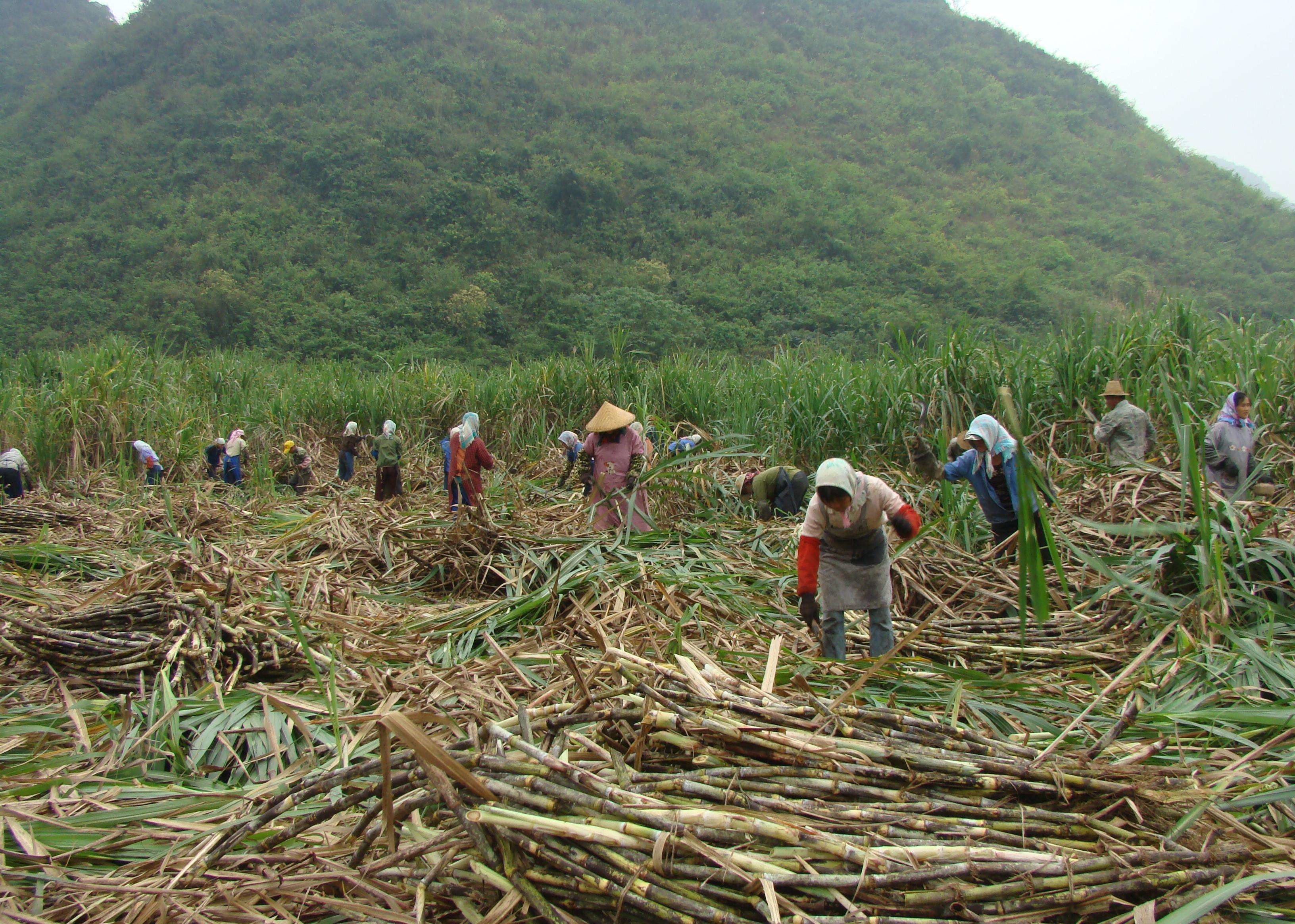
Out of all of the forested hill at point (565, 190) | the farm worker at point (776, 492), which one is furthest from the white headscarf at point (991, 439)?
the forested hill at point (565, 190)

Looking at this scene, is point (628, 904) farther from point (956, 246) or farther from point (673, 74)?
point (673, 74)

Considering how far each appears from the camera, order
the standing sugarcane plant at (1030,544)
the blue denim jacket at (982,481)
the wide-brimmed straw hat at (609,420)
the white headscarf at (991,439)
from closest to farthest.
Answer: the standing sugarcane plant at (1030,544), the white headscarf at (991,439), the blue denim jacket at (982,481), the wide-brimmed straw hat at (609,420)

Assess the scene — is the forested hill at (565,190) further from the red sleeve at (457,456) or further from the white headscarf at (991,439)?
the white headscarf at (991,439)

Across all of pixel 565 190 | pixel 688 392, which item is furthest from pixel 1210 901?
pixel 565 190

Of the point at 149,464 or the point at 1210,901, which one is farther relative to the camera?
the point at 149,464

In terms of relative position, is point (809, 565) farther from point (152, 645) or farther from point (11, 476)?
point (11, 476)

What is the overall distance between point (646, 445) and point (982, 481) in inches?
95.5

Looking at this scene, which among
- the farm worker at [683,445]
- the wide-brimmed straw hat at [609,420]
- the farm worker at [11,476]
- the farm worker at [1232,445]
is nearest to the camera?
the farm worker at [1232,445]

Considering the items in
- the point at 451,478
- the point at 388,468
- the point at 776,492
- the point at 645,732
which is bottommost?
the point at 388,468

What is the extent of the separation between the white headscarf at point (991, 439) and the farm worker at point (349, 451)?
7.80m

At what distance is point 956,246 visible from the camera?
34031 mm

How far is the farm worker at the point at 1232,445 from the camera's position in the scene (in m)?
4.83

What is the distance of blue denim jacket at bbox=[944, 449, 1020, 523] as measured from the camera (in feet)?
14.7

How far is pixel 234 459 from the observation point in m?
9.46
